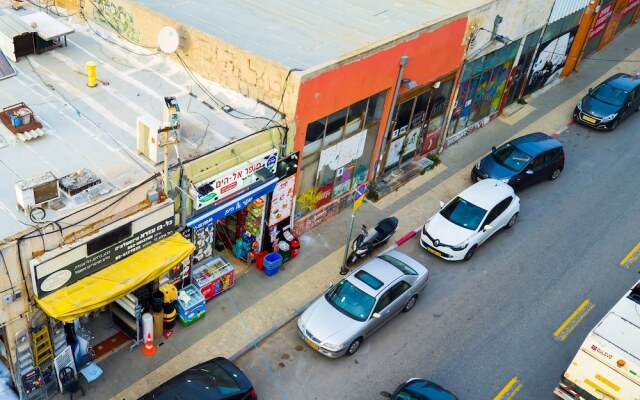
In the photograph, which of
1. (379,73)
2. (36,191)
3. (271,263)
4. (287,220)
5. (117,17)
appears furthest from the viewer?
(117,17)

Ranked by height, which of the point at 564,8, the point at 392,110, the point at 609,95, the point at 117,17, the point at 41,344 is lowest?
the point at 41,344

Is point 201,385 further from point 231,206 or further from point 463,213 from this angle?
point 463,213

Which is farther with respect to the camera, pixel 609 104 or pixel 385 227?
pixel 609 104

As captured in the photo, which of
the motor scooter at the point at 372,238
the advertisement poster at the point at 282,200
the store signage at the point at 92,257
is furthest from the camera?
the motor scooter at the point at 372,238

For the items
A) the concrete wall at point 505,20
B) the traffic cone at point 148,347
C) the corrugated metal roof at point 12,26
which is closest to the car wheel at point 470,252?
the concrete wall at point 505,20

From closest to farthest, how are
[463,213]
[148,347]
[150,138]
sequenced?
[150,138] < [148,347] < [463,213]

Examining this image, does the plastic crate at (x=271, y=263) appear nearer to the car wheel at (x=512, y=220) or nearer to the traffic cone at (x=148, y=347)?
the traffic cone at (x=148, y=347)

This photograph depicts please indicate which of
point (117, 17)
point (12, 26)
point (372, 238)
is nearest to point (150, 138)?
point (12, 26)

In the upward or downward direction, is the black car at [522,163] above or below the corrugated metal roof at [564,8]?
below

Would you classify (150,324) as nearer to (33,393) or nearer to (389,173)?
(33,393)
